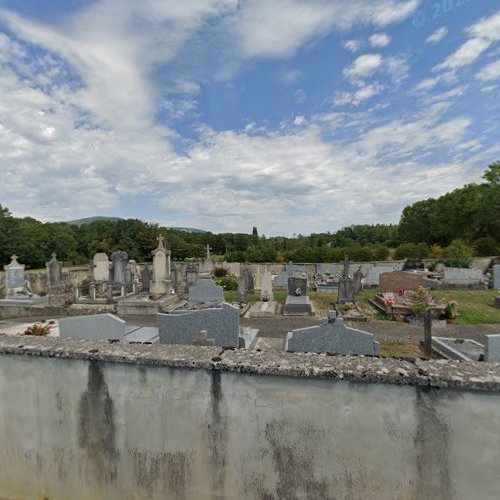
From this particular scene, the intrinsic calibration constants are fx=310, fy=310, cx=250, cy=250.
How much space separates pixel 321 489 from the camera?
2.21m

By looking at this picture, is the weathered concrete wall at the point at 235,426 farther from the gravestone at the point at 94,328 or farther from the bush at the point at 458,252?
the bush at the point at 458,252

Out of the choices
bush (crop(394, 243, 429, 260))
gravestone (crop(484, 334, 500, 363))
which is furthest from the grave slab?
bush (crop(394, 243, 429, 260))

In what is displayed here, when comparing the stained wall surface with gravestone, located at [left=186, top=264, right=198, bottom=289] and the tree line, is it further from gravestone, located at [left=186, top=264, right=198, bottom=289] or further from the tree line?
the tree line

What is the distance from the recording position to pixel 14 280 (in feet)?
49.4

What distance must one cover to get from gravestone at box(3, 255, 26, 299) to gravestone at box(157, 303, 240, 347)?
13.2m

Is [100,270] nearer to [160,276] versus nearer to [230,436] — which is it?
[160,276]

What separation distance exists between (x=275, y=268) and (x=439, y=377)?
2707cm

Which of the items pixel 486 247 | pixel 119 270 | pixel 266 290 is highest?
pixel 486 247

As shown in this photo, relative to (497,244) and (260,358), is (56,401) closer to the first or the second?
(260,358)

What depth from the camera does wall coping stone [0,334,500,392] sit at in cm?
202

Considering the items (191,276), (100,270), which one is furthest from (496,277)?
(100,270)

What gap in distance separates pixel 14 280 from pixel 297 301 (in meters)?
13.6

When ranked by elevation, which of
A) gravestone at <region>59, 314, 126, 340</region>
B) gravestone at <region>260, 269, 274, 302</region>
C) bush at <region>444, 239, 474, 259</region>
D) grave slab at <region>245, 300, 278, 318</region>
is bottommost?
grave slab at <region>245, 300, 278, 318</region>

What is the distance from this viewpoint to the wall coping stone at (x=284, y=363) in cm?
202
